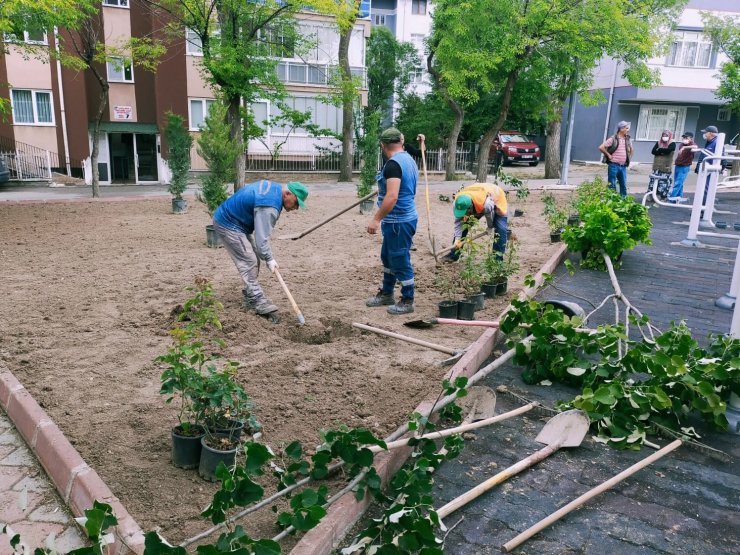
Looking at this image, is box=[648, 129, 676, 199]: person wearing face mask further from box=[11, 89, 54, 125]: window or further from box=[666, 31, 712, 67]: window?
box=[11, 89, 54, 125]: window

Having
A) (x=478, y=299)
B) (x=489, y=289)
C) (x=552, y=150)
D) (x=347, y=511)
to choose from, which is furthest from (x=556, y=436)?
(x=552, y=150)

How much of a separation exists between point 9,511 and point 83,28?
16.1m

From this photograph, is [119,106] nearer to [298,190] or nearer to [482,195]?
[482,195]

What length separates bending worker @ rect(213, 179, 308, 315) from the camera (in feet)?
19.5

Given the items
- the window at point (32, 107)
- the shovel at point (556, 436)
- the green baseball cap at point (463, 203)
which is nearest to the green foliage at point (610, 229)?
the green baseball cap at point (463, 203)

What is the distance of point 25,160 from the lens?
22.8m

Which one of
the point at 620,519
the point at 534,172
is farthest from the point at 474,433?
the point at 534,172

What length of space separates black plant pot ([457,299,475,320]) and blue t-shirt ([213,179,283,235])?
2.03 m

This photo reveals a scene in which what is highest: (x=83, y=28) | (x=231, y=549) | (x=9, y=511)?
(x=83, y=28)

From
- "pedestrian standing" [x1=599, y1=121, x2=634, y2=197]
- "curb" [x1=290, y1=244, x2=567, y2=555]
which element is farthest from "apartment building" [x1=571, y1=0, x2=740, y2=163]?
"curb" [x1=290, y1=244, x2=567, y2=555]

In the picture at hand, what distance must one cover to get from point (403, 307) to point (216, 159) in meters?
6.83

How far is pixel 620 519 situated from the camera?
316 centimetres

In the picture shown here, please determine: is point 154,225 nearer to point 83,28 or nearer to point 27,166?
point 83,28

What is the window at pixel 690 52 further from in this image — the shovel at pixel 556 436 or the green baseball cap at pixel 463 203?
the shovel at pixel 556 436
